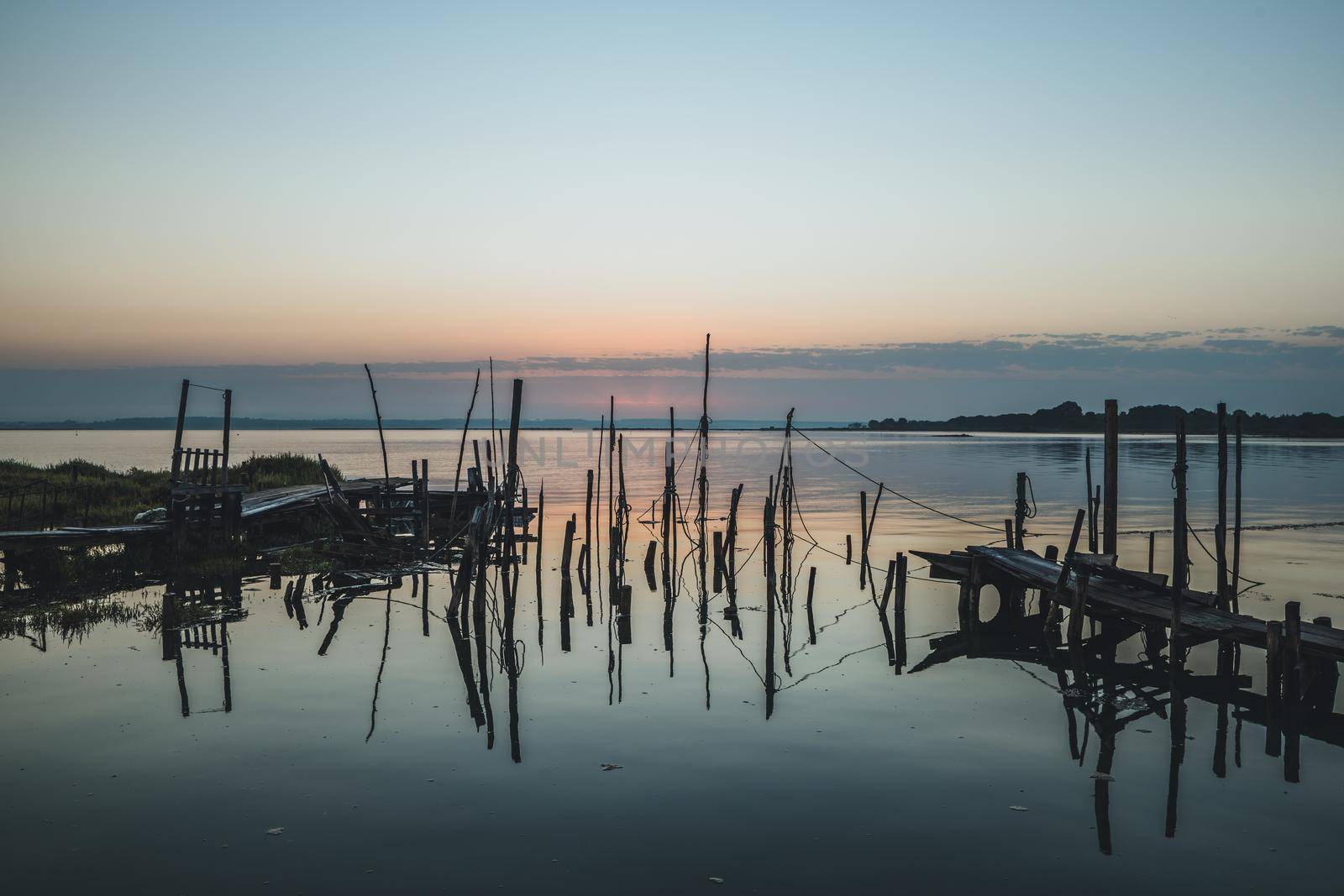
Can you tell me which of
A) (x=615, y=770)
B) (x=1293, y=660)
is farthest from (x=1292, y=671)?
(x=615, y=770)

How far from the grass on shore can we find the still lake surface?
44.9 feet

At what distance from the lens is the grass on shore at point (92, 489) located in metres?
29.8

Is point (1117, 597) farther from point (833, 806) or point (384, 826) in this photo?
point (384, 826)

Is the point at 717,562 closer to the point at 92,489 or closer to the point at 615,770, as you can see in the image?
the point at 615,770

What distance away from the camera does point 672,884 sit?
7.71 metres

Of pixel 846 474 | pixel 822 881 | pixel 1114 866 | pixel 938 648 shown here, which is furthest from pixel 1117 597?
pixel 846 474

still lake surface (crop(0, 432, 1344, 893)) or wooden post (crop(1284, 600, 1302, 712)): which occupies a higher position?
wooden post (crop(1284, 600, 1302, 712))

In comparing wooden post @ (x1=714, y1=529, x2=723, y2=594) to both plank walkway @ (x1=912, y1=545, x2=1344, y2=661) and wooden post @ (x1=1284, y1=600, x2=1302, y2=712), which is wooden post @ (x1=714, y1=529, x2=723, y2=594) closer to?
plank walkway @ (x1=912, y1=545, x2=1344, y2=661)

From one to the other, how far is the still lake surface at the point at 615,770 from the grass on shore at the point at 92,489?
13674 millimetres

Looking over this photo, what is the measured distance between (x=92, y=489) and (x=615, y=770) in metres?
34.5

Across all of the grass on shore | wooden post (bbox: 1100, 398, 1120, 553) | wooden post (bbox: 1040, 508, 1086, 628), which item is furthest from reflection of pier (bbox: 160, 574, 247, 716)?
wooden post (bbox: 1100, 398, 1120, 553)

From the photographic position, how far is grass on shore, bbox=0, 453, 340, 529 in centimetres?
2977

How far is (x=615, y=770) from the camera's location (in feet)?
34.1

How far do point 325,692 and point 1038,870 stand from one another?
990 centimetres
